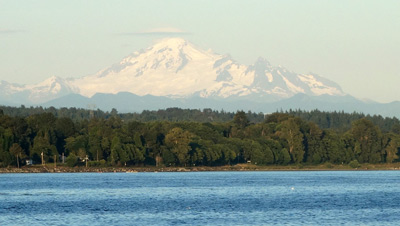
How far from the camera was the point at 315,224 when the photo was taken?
7750 cm

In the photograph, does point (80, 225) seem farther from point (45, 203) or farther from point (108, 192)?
point (108, 192)

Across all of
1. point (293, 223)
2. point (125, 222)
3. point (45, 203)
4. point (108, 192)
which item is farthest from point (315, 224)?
point (108, 192)

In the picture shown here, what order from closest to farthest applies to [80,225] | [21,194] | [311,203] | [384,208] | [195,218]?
[80,225]
[195,218]
[384,208]
[311,203]
[21,194]

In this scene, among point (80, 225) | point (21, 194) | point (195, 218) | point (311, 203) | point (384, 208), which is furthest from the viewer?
point (21, 194)

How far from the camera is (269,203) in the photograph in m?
103

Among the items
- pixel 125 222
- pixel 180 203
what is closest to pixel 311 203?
pixel 180 203

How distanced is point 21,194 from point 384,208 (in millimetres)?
51969

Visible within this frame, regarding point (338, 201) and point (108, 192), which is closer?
point (338, 201)

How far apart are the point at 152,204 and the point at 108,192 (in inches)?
1048

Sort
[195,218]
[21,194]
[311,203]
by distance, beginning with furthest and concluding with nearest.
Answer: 1. [21,194]
2. [311,203]
3. [195,218]

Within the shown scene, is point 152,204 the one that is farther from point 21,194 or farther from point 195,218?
point 21,194

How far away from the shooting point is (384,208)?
96.1 m

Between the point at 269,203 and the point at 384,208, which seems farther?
the point at 269,203

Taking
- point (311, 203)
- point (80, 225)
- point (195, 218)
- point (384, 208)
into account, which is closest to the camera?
point (80, 225)
